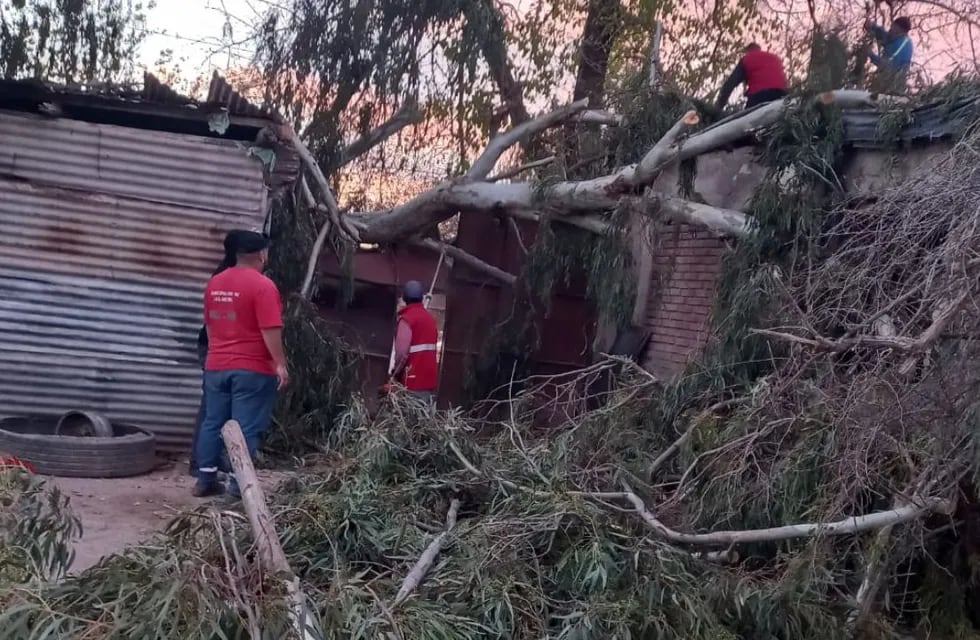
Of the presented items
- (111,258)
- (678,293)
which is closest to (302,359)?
(111,258)

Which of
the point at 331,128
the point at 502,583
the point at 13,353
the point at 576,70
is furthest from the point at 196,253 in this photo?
the point at 576,70

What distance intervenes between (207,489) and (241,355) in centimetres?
90

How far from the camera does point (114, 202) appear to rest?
294 inches

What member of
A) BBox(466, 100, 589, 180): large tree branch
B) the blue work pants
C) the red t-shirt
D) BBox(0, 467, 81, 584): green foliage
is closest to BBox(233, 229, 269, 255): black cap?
the red t-shirt

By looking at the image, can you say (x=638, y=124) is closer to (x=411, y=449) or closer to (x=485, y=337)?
(x=485, y=337)

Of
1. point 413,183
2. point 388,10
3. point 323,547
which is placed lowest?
point 323,547

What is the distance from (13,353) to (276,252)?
2100 mm

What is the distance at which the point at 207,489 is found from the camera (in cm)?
635

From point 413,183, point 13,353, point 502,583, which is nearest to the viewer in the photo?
point 502,583

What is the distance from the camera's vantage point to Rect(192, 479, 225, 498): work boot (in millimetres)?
6332

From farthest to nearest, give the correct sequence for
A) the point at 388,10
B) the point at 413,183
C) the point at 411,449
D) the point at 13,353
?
the point at 413,183 < the point at 388,10 < the point at 13,353 < the point at 411,449

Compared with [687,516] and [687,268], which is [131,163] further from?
[687,516]

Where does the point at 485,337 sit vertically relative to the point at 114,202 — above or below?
below

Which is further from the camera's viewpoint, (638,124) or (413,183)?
(413,183)
